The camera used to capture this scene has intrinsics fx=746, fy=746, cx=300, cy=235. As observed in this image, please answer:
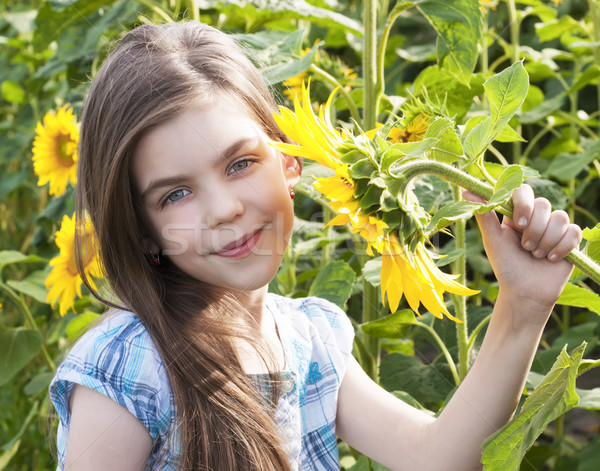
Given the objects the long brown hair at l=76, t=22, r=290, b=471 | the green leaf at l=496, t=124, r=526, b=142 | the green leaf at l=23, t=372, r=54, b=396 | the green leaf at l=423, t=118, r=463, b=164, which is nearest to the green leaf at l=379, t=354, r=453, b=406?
the long brown hair at l=76, t=22, r=290, b=471

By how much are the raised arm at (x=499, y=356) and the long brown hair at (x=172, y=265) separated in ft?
0.41

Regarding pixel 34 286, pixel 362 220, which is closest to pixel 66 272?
pixel 34 286

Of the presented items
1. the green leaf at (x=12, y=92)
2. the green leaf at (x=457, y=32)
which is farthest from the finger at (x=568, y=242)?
the green leaf at (x=12, y=92)

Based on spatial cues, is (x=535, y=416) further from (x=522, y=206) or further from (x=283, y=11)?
(x=283, y=11)

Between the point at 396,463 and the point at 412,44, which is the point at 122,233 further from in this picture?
the point at 412,44

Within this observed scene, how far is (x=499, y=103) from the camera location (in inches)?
21.5

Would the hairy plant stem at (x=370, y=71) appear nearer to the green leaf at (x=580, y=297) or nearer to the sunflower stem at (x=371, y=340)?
the sunflower stem at (x=371, y=340)

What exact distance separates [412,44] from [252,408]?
4.73 ft

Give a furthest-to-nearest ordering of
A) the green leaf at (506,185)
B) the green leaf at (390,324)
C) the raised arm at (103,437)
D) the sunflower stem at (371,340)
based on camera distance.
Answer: the sunflower stem at (371,340) < the green leaf at (390,324) < the raised arm at (103,437) < the green leaf at (506,185)

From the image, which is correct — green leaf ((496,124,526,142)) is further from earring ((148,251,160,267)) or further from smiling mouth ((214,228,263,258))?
earring ((148,251,160,267))

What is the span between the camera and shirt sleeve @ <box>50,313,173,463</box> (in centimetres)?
70

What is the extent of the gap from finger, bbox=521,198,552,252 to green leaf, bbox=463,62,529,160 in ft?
0.20

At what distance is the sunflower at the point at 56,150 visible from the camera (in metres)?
1.17

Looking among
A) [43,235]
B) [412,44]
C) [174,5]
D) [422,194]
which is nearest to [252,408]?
[422,194]
